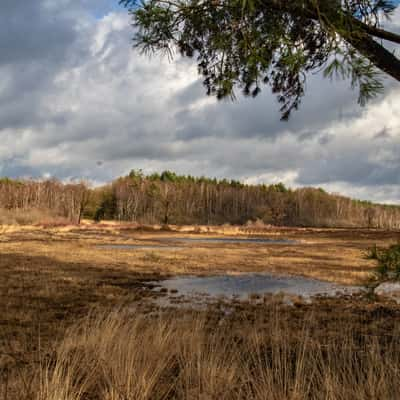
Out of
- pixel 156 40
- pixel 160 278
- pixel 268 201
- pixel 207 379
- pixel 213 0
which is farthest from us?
pixel 268 201

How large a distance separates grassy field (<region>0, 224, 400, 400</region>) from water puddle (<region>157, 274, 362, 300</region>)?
3.71ft

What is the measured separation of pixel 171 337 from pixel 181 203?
302 feet

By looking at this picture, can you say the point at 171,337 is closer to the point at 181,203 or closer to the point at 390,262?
the point at 390,262

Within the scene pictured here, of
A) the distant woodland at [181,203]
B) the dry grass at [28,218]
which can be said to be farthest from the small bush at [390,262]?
the distant woodland at [181,203]

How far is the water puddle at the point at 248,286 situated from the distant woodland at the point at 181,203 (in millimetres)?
67935

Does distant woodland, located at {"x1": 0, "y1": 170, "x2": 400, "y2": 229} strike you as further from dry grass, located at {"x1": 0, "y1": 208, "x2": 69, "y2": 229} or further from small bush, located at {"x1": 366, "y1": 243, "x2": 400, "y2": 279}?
small bush, located at {"x1": 366, "y1": 243, "x2": 400, "y2": 279}

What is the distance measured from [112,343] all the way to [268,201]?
100980 mm

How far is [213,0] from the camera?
17.1 feet

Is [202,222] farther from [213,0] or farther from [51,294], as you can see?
[213,0]

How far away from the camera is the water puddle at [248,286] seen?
15828 mm

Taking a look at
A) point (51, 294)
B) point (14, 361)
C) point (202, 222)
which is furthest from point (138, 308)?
point (202, 222)

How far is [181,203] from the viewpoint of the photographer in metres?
98.4

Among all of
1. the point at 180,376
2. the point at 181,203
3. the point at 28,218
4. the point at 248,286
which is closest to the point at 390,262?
the point at 180,376

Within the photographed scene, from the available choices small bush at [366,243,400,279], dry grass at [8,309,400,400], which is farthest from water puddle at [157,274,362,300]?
small bush at [366,243,400,279]
